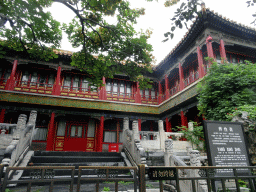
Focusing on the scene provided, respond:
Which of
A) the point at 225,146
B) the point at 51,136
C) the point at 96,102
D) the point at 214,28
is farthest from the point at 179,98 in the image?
the point at 51,136

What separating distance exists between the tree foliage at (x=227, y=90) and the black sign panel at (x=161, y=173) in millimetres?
4028

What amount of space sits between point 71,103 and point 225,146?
408 inches

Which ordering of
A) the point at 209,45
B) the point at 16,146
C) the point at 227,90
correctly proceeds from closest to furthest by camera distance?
the point at 16,146 < the point at 227,90 < the point at 209,45

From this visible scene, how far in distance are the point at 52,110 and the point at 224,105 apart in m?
10.1

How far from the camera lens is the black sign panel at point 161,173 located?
2402 millimetres

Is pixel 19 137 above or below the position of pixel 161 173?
above

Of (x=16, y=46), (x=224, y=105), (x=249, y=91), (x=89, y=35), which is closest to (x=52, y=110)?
(x=16, y=46)

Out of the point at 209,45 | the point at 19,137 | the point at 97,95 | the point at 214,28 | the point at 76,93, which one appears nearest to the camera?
the point at 19,137

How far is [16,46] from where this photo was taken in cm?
613

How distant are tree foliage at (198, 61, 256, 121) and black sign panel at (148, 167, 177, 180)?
159 inches

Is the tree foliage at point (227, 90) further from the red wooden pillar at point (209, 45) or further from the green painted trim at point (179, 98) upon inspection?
the green painted trim at point (179, 98)

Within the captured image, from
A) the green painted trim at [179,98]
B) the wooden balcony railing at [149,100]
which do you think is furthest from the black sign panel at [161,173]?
the wooden balcony railing at [149,100]

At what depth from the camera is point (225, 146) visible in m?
3.50

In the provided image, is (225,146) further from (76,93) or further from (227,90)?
(76,93)
